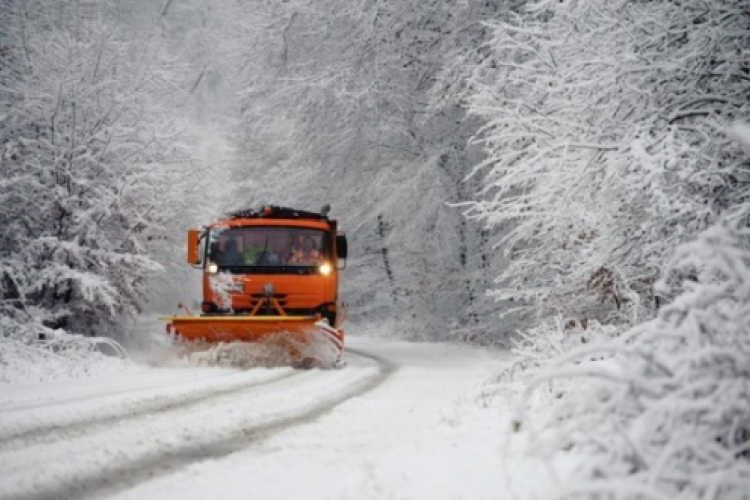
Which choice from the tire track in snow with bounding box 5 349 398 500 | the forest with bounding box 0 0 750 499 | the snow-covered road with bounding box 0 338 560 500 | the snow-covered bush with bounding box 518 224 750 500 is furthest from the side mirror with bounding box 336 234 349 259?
the snow-covered bush with bounding box 518 224 750 500

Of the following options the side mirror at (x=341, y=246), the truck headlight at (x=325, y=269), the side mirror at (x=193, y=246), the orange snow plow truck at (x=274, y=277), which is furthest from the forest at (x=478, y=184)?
the truck headlight at (x=325, y=269)

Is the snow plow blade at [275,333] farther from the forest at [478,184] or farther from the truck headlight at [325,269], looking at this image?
the forest at [478,184]

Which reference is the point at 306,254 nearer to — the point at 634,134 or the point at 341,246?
the point at 341,246

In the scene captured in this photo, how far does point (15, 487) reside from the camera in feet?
10.1

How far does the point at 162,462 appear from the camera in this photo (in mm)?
3635

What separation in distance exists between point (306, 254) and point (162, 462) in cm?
773

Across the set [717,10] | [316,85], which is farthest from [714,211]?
[316,85]

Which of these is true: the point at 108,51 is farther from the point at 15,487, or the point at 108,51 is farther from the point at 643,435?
the point at 643,435

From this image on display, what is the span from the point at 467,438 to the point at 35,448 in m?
2.60

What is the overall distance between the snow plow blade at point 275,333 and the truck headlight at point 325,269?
1.45 meters

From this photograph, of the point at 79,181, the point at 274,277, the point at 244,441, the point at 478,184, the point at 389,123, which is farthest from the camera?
the point at 389,123

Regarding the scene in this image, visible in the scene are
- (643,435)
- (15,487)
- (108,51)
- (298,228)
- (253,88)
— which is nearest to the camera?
(643,435)

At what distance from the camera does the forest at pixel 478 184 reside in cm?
251

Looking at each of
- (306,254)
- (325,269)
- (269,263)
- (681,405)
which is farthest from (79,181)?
(681,405)
